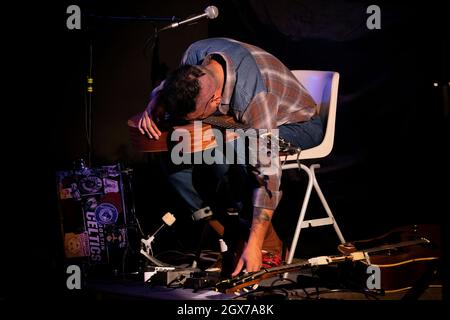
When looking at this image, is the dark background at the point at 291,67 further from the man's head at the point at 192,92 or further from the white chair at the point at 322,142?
the man's head at the point at 192,92

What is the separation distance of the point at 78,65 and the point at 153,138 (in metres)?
1.30

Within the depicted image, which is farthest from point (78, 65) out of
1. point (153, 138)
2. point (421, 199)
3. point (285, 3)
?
point (421, 199)

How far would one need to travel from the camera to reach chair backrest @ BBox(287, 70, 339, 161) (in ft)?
9.80

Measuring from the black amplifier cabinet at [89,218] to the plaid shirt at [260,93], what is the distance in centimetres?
92

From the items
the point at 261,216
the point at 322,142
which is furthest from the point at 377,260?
the point at 322,142

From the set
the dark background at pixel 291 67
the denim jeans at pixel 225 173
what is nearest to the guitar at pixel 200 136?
the denim jeans at pixel 225 173

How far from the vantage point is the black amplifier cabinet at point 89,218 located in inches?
123

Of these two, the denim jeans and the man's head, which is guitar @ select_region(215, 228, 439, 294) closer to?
the denim jeans

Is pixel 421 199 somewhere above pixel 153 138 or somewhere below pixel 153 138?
below

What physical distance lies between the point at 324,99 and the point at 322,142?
32 cm

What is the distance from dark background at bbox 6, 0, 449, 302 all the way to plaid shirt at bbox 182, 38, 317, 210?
0.82 meters

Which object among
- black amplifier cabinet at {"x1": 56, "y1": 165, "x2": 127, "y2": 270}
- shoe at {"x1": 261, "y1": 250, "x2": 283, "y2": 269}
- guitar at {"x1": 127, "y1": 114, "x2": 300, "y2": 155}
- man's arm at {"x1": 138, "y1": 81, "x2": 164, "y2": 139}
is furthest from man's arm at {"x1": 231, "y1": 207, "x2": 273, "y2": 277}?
black amplifier cabinet at {"x1": 56, "y1": 165, "x2": 127, "y2": 270}

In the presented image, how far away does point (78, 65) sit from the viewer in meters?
3.84
